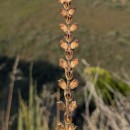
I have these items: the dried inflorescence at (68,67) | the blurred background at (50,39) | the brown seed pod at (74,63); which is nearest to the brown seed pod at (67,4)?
the dried inflorescence at (68,67)

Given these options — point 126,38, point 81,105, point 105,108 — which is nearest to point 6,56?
point 126,38

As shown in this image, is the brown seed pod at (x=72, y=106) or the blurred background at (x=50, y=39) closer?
the brown seed pod at (x=72, y=106)

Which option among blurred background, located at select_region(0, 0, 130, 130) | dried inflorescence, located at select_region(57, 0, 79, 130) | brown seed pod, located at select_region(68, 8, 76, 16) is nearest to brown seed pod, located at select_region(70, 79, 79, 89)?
dried inflorescence, located at select_region(57, 0, 79, 130)

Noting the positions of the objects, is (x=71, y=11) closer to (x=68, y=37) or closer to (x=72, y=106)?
(x=68, y=37)

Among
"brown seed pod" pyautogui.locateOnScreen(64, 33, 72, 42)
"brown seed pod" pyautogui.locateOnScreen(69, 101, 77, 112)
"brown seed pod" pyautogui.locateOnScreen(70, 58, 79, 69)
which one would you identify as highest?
"brown seed pod" pyautogui.locateOnScreen(64, 33, 72, 42)

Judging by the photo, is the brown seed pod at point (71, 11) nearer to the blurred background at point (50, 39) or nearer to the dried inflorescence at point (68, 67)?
the dried inflorescence at point (68, 67)

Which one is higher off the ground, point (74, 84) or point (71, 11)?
point (71, 11)

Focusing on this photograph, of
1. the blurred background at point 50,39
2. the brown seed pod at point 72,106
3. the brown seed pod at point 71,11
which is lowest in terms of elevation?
the brown seed pod at point 72,106

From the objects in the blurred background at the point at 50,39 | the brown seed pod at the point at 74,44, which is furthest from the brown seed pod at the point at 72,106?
the blurred background at the point at 50,39

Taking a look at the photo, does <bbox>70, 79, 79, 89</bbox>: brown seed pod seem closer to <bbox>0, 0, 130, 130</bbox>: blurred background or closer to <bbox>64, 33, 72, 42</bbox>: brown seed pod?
<bbox>64, 33, 72, 42</bbox>: brown seed pod

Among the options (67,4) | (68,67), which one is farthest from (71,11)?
(68,67)

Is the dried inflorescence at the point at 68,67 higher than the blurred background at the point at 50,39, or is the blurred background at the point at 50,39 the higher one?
the blurred background at the point at 50,39
